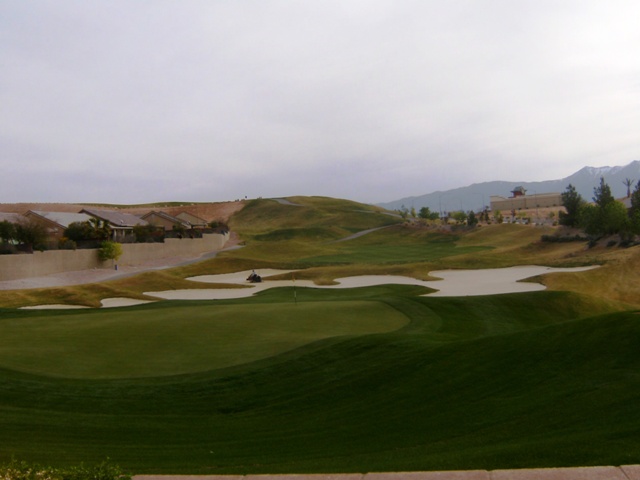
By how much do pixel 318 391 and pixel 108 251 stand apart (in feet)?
156

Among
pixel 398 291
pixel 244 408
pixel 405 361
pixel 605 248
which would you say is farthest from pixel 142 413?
pixel 605 248

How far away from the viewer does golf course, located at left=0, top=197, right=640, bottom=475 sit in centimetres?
795

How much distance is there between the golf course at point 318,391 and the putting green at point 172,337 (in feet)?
0.25

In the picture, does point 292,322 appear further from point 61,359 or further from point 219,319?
point 61,359

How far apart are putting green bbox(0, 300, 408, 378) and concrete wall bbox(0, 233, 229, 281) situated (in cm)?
2495

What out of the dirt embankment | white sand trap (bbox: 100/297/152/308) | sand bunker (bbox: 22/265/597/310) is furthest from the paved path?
the dirt embankment

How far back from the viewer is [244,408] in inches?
486

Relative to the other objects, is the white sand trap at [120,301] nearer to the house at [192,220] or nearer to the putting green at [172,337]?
the putting green at [172,337]

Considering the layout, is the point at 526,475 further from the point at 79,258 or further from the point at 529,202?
the point at 529,202

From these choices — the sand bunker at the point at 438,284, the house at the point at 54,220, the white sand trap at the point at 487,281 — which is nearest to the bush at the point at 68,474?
the white sand trap at the point at 487,281

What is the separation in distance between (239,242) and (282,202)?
57.3 metres

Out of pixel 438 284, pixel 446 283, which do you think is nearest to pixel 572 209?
pixel 446 283

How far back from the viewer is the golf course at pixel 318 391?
7.95 m

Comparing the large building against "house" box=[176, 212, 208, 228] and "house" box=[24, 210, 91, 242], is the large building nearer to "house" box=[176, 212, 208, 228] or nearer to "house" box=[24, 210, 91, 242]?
"house" box=[176, 212, 208, 228]
